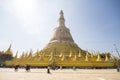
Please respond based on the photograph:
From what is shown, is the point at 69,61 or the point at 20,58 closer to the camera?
the point at 69,61

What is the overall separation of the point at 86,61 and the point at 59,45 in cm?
1604

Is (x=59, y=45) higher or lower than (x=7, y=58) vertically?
higher

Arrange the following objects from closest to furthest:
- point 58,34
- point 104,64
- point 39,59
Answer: point 104,64 → point 39,59 → point 58,34

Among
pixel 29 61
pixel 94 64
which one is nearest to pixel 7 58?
pixel 29 61

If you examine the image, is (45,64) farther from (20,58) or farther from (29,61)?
(20,58)

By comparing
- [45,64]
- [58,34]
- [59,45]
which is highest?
[58,34]

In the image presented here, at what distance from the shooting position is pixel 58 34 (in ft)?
196

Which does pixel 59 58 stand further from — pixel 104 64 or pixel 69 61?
pixel 104 64

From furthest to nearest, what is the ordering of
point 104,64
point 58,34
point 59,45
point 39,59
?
1. point 58,34
2. point 59,45
3. point 39,59
4. point 104,64

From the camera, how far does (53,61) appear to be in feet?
127

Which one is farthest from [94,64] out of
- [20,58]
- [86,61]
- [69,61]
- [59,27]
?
[59,27]

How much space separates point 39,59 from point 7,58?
37.9 ft

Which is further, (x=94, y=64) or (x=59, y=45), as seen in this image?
(x=59, y=45)

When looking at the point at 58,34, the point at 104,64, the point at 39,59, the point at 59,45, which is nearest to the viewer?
the point at 104,64
